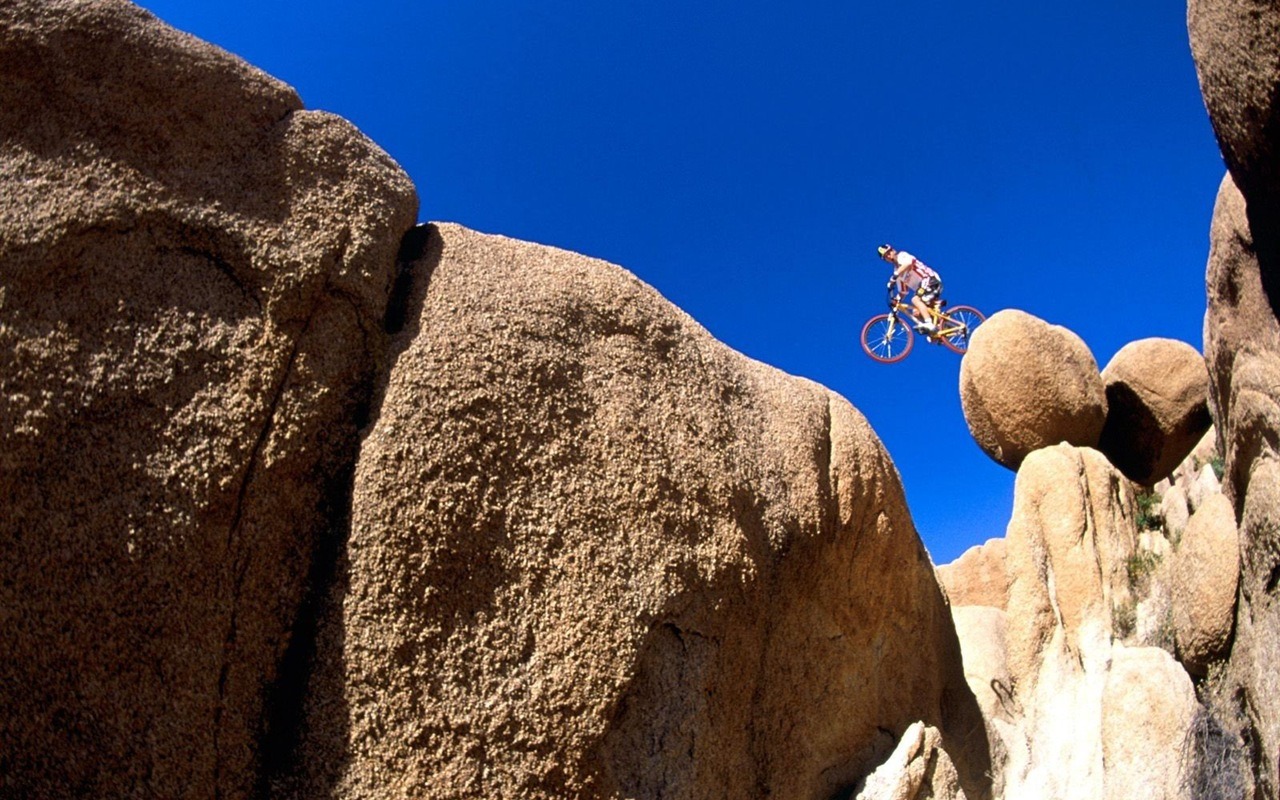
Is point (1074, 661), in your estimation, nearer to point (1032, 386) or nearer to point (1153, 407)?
point (1032, 386)

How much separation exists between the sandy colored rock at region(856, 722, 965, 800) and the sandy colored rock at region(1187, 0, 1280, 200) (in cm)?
263

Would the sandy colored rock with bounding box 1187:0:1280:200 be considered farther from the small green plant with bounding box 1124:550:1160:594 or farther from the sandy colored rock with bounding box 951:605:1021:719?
the small green plant with bounding box 1124:550:1160:594

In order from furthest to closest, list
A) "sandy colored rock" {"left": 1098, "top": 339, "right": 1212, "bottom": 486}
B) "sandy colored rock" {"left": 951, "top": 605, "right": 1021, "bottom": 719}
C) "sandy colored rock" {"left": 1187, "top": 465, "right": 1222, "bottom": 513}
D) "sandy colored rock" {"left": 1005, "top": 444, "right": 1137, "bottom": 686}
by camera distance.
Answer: "sandy colored rock" {"left": 1187, "top": 465, "right": 1222, "bottom": 513} < "sandy colored rock" {"left": 1098, "top": 339, "right": 1212, "bottom": 486} < "sandy colored rock" {"left": 1005, "top": 444, "right": 1137, "bottom": 686} < "sandy colored rock" {"left": 951, "top": 605, "right": 1021, "bottom": 719}

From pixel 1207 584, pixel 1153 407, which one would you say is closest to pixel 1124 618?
pixel 1207 584

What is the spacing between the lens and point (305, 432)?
2.54 meters

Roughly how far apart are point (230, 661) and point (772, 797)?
209 centimetres

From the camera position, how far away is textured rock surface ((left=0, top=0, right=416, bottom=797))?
6.93ft

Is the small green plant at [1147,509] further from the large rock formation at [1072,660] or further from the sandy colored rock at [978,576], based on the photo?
the sandy colored rock at [978,576]

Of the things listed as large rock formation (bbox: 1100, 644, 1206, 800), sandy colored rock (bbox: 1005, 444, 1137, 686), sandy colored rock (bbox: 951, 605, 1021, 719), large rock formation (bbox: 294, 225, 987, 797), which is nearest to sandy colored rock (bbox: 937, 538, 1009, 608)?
sandy colored rock (bbox: 951, 605, 1021, 719)

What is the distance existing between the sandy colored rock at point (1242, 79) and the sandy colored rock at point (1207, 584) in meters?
3.45

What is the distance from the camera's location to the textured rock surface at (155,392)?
2111 mm

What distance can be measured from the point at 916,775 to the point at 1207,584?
3079 millimetres

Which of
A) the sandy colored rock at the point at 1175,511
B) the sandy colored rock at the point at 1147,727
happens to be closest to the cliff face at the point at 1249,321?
the sandy colored rock at the point at 1147,727

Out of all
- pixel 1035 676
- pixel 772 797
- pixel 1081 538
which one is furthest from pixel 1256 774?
pixel 772 797
